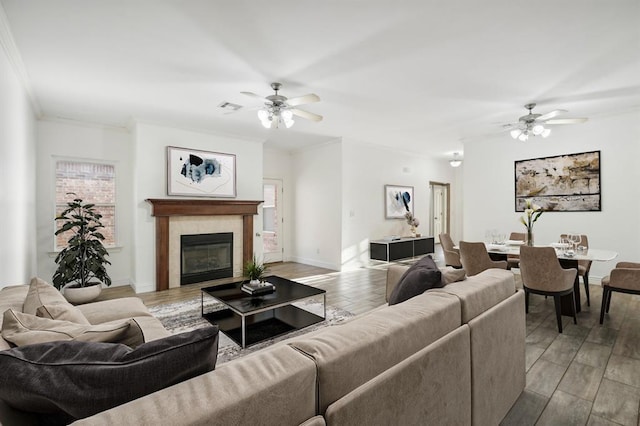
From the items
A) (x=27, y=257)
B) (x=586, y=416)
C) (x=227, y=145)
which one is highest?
(x=227, y=145)

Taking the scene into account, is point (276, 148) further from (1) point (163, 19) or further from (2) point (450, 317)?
(2) point (450, 317)

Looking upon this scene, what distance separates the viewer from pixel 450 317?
1.44m

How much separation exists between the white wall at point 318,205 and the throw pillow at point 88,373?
17.7ft

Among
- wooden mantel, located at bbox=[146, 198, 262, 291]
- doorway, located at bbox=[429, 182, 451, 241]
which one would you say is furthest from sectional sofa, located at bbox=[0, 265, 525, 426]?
doorway, located at bbox=[429, 182, 451, 241]

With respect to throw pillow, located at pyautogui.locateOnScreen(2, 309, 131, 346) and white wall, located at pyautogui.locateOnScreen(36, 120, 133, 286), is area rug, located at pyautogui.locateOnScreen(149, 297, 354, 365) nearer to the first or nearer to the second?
throw pillow, located at pyautogui.locateOnScreen(2, 309, 131, 346)

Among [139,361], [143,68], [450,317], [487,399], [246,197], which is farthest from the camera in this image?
[246,197]

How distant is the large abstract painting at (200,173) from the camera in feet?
16.4

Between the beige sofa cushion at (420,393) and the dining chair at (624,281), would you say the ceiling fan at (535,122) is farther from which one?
the beige sofa cushion at (420,393)

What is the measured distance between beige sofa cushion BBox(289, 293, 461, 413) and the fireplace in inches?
180

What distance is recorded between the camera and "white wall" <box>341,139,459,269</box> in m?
6.32

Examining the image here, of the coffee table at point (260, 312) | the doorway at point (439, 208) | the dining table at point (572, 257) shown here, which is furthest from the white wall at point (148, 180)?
the doorway at point (439, 208)

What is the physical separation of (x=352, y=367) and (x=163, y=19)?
107 inches

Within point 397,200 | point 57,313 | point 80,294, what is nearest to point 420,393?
point 57,313

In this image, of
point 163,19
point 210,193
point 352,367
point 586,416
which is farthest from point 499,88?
point 210,193
